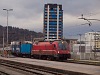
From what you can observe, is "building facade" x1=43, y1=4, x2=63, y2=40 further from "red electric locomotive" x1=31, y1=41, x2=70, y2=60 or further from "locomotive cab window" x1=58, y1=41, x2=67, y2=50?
"locomotive cab window" x1=58, y1=41, x2=67, y2=50

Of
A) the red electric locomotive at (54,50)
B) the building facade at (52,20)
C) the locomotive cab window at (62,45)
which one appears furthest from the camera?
the building facade at (52,20)

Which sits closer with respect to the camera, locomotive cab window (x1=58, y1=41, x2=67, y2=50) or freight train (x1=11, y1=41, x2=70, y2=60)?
freight train (x1=11, y1=41, x2=70, y2=60)

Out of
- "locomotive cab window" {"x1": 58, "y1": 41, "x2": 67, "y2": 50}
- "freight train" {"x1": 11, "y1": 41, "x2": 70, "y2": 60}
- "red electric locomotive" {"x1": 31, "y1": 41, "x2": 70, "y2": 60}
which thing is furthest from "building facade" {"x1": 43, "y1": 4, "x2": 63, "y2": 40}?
"locomotive cab window" {"x1": 58, "y1": 41, "x2": 67, "y2": 50}

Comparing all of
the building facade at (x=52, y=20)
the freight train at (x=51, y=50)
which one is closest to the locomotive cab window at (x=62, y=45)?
the freight train at (x=51, y=50)

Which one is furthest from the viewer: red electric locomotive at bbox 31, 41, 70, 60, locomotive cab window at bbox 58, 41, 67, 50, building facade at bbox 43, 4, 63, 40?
building facade at bbox 43, 4, 63, 40

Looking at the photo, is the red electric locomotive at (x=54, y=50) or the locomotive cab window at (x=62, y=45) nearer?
the red electric locomotive at (x=54, y=50)

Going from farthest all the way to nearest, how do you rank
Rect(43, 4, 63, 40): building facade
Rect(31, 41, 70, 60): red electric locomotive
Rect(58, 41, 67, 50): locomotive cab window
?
Rect(43, 4, 63, 40): building facade, Rect(58, 41, 67, 50): locomotive cab window, Rect(31, 41, 70, 60): red electric locomotive

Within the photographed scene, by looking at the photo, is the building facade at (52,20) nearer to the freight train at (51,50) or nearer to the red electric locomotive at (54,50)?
the freight train at (51,50)

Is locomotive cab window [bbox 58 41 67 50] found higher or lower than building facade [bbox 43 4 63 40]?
lower

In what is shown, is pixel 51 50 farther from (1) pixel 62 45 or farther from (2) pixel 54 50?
(1) pixel 62 45

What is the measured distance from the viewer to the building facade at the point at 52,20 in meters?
103

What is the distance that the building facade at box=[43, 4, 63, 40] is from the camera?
339ft

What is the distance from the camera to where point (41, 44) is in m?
55.2

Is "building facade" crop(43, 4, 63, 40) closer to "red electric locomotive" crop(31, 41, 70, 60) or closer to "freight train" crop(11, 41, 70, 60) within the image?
"freight train" crop(11, 41, 70, 60)
